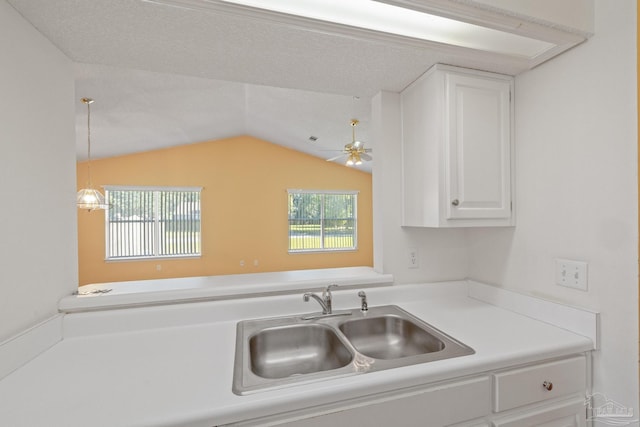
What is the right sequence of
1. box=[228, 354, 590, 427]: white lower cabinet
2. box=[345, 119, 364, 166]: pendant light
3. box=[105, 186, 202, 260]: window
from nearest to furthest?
box=[228, 354, 590, 427]: white lower cabinet → box=[345, 119, 364, 166]: pendant light → box=[105, 186, 202, 260]: window

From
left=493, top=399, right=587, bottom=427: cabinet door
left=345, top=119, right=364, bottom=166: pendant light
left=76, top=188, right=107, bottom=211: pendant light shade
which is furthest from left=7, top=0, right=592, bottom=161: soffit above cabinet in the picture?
left=76, top=188, right=107, bottom=211: pendant light shade

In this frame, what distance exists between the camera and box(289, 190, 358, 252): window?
6.17 metres

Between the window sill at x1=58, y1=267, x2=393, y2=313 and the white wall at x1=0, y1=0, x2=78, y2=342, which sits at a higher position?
the white wall at x1=0, y1=0, x2=78, y2=342

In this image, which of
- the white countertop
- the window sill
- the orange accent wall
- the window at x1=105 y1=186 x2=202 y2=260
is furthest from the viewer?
the window at x1=105 y1=186 x2=202 y2=260

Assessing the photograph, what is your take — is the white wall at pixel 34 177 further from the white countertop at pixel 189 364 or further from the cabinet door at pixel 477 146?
the cabinet door at pixel 477 146

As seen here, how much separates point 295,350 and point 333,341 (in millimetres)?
189

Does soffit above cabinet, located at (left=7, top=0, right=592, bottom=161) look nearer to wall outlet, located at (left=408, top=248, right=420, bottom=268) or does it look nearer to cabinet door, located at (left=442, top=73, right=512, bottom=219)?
cabinet door, located at (left=442, top=73, right=512, bottom=219)

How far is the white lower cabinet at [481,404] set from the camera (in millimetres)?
827

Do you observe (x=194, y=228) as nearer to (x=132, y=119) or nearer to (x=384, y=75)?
(x=132, y=119)

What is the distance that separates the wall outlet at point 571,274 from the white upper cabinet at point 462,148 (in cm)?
29

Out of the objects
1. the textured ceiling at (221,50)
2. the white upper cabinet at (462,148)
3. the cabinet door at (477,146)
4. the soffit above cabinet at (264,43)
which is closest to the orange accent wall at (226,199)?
the textured ceiling at (221,50)

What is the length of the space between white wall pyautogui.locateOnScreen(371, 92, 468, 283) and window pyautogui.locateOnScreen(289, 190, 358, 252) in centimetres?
456

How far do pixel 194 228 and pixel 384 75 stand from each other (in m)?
5.16

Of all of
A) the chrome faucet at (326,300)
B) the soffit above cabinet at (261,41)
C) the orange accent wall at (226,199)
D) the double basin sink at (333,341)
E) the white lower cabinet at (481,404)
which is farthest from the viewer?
the orange accent wall at (226,199)
